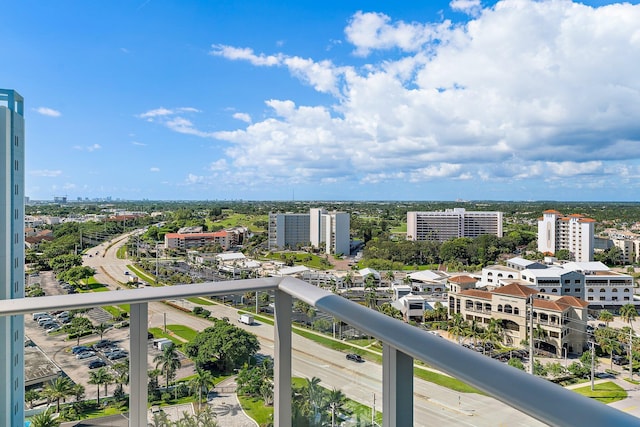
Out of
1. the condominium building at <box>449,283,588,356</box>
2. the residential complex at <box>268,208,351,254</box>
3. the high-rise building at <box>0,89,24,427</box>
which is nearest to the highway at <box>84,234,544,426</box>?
the condominium building at <box>449,283,588,356</box>

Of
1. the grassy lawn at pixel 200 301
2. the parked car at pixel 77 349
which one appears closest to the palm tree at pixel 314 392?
the grassy lawn at pixel 200 301

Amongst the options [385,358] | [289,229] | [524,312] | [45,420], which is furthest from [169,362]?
[289,229]

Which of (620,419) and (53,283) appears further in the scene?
(53,283)

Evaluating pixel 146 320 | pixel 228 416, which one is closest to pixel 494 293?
pixel 228 416

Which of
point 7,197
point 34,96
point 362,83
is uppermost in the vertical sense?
point 362,83

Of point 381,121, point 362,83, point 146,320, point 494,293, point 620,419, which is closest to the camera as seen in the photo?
point 620,419

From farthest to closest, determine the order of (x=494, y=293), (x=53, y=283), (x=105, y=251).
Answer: (x=105, y=251), (x=53, y=283), (x=494, y=293)

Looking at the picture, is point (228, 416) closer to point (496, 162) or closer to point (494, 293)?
point (494, 293)
